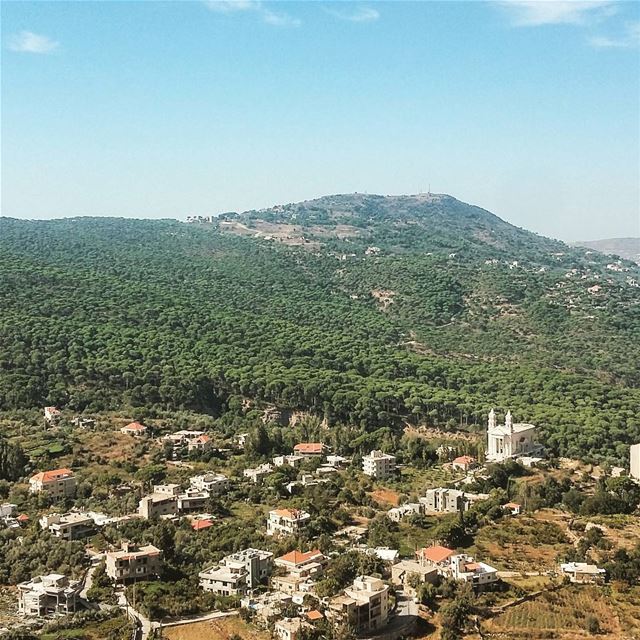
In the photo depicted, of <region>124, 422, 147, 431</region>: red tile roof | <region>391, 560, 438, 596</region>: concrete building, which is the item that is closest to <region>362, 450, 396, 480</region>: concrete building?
<region>391, 560, 438, 596</region>: concrete building

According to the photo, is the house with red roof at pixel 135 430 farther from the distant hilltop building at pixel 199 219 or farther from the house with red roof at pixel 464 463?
the distant hilltop building at pixel 199 219

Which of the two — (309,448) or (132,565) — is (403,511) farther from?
(132,565)

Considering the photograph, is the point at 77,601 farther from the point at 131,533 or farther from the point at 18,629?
the point at 131,533

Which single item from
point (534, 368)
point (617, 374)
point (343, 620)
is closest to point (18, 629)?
point (343, 620)

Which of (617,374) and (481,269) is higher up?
(481,269)

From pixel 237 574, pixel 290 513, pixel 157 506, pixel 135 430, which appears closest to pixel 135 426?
pixel 135 430

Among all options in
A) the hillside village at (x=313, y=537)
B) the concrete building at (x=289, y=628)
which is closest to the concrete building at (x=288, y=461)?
the hillside village at (x=313, y=537)
